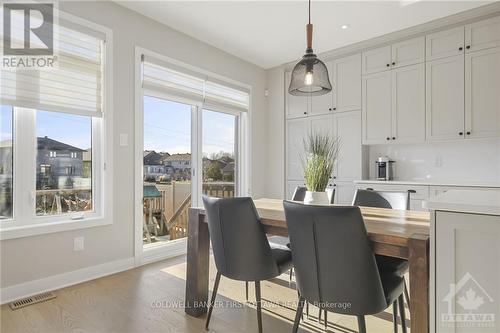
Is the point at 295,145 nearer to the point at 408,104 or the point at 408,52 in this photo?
the point at 408,104

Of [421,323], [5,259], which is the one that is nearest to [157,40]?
[5,259]

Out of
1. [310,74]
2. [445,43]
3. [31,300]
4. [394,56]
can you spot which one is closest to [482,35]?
[445,43]

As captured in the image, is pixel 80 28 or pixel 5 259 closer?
pixel 5 259

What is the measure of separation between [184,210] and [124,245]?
3.15 feet

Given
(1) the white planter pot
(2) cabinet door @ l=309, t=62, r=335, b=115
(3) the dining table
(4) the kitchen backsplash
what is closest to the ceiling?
(2) cabinet door @ l=309, t=62, r=335, b=115

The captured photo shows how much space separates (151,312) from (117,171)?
4.92 ft

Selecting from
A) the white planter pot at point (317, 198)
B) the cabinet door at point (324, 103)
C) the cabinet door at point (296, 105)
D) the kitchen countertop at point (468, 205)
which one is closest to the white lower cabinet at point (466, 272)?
the kitchen countertop at point (468, 205)

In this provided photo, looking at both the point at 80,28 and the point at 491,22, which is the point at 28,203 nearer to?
the point at 80,28

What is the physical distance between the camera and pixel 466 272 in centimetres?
115

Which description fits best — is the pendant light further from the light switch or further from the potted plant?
the light switch

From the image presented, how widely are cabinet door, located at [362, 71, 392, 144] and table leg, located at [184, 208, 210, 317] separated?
2.79 meters

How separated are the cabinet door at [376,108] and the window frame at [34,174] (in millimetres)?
3154

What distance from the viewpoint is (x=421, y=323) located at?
4.13 ft

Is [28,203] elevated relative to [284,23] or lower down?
lower down
